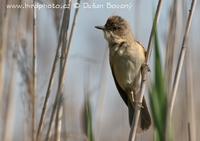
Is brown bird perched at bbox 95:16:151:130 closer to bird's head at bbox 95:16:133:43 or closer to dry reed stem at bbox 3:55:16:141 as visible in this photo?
bird's head at bbox 95:16:133:43

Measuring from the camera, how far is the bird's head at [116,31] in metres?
3.06

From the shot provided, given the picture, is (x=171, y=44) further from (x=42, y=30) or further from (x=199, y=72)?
(x=42, y=30)

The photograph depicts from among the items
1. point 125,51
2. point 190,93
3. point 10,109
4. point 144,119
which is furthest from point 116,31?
point 10,109

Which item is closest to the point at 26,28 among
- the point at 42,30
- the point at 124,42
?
the point at 42,30

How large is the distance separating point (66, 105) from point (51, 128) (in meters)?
0.58

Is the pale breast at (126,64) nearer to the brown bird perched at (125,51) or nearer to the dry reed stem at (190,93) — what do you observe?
the brown bird perched at (125,51)

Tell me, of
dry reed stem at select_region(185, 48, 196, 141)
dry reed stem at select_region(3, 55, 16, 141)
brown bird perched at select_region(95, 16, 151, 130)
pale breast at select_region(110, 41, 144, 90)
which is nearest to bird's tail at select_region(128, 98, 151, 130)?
brown bird perched at select_region(95, 16, 151, 130)

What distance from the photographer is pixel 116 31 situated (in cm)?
308

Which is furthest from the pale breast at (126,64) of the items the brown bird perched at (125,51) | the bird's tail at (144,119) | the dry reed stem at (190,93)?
the dry reed stem at (190,93)

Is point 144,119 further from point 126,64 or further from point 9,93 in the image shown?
point 9,93

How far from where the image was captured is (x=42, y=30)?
2949 millimetres

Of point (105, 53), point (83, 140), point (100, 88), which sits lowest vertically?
point (83, 140)

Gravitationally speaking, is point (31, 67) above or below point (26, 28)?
below

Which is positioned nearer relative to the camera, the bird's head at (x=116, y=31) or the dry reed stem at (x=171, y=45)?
the dry reed stem at (x=171, y=45)
